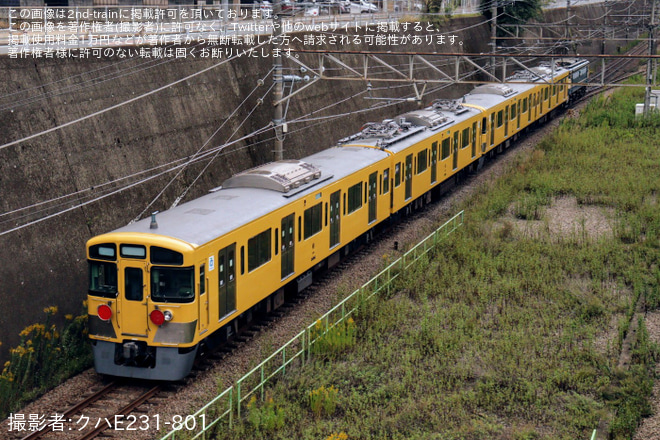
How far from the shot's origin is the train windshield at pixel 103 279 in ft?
39.8

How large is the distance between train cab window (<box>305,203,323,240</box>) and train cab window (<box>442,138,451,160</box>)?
8.64 meters

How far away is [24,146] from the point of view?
14477 millimetres

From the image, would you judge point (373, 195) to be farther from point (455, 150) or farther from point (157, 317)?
point (157, 317)

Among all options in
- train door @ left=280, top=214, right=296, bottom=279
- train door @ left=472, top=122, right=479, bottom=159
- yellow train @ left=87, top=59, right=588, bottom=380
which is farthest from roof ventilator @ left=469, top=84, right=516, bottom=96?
train door @ left=280, top=214, right=296, bottom=279

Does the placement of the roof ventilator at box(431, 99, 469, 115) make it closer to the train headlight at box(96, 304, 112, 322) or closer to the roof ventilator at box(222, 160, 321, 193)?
the roof ventilator at box(222, 160, 321, 193)

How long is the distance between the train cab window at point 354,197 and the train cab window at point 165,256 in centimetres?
652

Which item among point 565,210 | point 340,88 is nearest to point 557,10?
point 340,88

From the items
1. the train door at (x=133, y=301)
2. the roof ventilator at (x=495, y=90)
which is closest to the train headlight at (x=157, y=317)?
the train door at (x=133, y=301)

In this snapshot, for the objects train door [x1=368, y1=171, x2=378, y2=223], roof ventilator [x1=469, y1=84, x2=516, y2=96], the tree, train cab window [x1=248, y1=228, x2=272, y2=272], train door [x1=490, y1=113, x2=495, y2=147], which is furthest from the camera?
the tree

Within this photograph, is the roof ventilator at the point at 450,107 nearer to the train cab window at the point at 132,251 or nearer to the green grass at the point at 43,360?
the green grass at the point at 43,360

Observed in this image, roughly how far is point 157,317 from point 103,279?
105cm

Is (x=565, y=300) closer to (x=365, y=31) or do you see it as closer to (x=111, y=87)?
(x=111, y=87)

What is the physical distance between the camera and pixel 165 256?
11.8 metres

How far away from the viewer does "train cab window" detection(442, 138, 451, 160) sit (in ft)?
78.7
